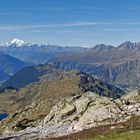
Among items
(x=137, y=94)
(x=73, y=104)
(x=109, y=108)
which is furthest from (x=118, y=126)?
(x=137, y=94)

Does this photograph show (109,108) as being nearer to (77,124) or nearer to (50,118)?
(77,124)

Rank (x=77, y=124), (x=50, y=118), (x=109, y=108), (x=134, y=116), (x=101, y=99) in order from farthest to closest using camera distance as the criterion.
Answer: (x=50, y=118) < (x=101, y=99) < (x=109, y=108) < (x=77, y=124) < (x=134, y=116)

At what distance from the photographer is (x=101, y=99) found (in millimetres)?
137625

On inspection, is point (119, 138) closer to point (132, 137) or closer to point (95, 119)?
point (132, 137)

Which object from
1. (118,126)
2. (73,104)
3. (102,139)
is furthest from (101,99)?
(102,139)

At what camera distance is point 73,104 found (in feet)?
479

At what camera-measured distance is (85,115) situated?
115 m

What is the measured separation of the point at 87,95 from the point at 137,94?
2005 centimetres

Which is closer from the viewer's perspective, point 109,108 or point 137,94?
point 109,108

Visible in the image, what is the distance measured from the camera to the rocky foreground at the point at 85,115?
342 feet

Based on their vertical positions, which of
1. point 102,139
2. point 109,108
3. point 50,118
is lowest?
point 50,118

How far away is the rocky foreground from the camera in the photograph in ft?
342

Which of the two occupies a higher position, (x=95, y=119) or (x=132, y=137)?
(x=132, y=137)

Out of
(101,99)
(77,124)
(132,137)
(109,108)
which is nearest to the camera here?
(132,137)
